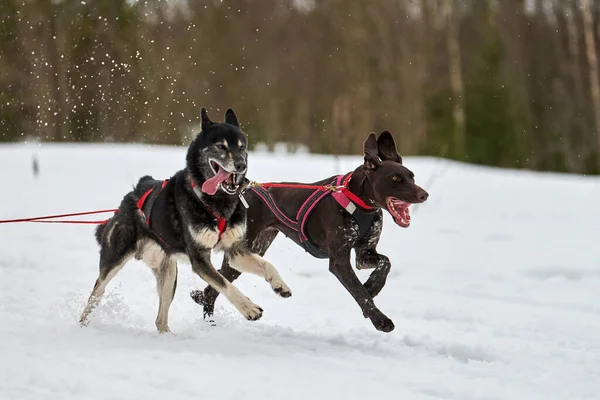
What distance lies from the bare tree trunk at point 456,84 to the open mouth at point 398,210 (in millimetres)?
17837

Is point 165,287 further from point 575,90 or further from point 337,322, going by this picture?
point 575,90

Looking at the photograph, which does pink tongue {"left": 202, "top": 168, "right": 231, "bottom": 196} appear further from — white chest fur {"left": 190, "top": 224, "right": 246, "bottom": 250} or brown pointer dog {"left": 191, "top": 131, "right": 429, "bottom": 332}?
brown pointer dog {"left": 191, "top": 131, "right": 429, "bottom": 332}

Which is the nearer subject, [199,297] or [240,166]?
[240,166]

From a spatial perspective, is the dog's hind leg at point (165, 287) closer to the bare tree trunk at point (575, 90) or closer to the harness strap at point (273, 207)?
the harness strap at point (273, 207)

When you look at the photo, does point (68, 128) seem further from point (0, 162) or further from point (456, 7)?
point (456, 7)

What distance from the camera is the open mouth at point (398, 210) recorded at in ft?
15.2

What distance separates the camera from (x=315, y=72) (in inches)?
1064

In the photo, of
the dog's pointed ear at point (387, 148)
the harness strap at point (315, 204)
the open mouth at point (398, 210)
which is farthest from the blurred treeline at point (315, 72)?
the open mouth at point (398, 210)

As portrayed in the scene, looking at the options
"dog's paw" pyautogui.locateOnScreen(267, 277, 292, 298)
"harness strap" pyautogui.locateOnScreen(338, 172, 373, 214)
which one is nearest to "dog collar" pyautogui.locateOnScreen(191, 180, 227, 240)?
"dog's paw" pyautogui.locateOnScreen(267, 277, 292, 298)

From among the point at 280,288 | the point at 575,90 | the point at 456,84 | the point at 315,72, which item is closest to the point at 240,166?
the point at 280,288

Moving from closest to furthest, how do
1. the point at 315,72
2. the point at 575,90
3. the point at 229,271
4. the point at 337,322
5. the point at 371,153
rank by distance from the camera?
the point at 371,153 < the point at 229,271 < the point at 337,322 < the point at 575,90 < the point at 315,72

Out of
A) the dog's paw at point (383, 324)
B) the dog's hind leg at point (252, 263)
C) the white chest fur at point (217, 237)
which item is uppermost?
the white chest fur at point (217, 237)

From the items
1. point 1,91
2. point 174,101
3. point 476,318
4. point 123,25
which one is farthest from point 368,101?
point 476,318

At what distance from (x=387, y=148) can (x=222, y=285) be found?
4.56 ft
